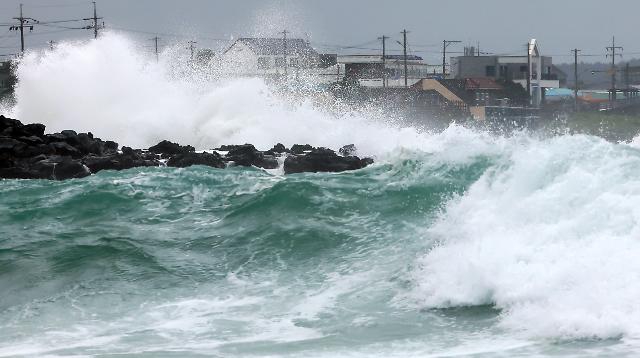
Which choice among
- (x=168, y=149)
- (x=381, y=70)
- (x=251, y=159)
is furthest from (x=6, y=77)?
(x=251, y=159)

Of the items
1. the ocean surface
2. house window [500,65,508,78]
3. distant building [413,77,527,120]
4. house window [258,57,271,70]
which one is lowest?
the ocean surface

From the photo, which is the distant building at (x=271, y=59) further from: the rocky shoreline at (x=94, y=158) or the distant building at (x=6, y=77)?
the rocky shoreline at (x=94, y=158)

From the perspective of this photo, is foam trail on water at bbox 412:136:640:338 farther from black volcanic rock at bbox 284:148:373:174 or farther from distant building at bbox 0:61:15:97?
distant building at bbox 0:61:15:97

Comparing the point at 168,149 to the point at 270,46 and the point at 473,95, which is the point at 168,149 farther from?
the point at 270,46

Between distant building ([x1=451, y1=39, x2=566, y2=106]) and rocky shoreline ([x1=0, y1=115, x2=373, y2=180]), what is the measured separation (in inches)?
1630

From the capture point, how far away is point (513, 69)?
2744 inches

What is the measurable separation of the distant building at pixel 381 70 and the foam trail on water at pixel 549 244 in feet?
159

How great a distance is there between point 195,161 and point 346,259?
13.4 m

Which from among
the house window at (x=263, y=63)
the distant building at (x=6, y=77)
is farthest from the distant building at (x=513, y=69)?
the distant building at (x=6, y=77)

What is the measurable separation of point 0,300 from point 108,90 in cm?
2914

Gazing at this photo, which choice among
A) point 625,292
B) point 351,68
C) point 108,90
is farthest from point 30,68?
point 625,292

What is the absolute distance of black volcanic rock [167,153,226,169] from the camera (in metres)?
24.8

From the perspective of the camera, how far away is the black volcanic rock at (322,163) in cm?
2348

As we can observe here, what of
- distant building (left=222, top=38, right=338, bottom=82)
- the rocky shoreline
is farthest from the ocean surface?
distant building (left=222, top=38, right=338, bottom=82)
